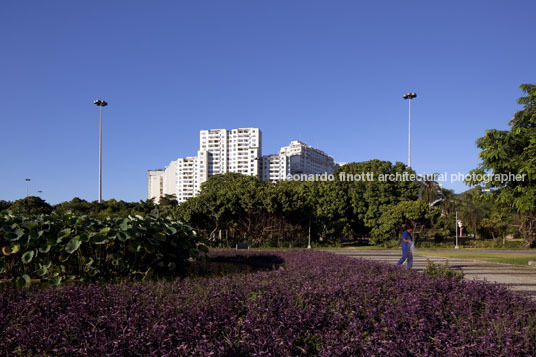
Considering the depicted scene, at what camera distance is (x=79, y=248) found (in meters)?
5.79

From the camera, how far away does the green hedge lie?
5547 mm

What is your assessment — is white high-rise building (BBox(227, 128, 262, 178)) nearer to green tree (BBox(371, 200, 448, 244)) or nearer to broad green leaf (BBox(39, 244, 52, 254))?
green tree (BBox(371, 200, 448, 244))

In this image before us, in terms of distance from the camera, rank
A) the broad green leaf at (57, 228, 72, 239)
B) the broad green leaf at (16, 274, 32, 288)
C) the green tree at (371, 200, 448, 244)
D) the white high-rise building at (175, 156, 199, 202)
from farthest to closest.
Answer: the white high-rise building at (175, 156, 199, 202), the green tree at (371, 200, 448, 244), the broad green leaf at (57, 228, 72, 239), the broad green leaf at (16, 274, 32, 288)

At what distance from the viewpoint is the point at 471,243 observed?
43281mm

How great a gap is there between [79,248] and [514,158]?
50.8 ft

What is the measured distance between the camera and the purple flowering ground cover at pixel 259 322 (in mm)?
2959

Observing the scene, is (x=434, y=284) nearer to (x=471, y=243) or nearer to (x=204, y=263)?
(x=204, y=263)

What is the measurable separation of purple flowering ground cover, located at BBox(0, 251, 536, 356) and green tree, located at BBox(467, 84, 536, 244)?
11453 millimetres

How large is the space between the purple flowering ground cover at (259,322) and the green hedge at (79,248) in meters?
1.22

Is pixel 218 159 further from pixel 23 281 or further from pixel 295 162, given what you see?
pixel 23 281

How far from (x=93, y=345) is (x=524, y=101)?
18184 mm

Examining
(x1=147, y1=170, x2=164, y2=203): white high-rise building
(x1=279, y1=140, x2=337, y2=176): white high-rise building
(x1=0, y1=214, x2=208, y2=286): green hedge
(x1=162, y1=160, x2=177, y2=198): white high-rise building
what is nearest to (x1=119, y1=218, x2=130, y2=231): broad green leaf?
(x1=0, y1=214, x2=208, y2=286): green hedge

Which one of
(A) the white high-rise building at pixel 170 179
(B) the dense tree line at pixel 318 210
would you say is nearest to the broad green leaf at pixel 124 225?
(B) the dense tree line at pixel 318 210

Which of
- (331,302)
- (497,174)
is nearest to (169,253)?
(331,302)
